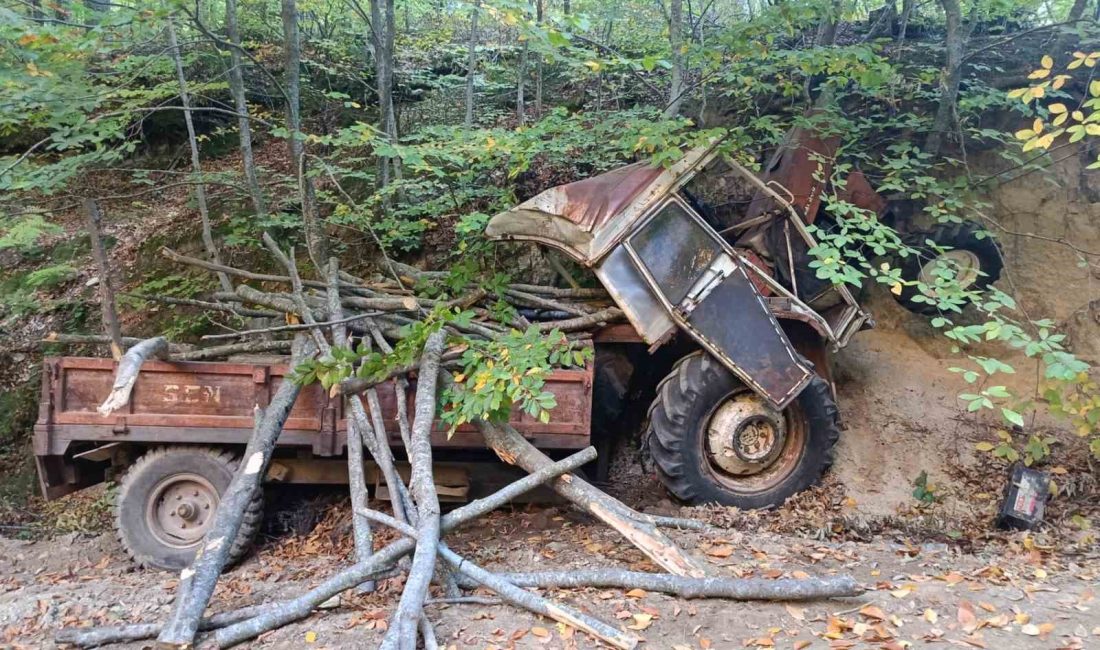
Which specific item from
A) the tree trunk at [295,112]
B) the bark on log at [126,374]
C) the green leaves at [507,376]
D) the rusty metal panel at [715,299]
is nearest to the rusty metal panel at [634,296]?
the rusty metal panel at [715,299]

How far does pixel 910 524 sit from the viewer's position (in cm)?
490

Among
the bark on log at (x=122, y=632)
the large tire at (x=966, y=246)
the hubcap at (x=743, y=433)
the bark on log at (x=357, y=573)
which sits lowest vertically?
the bark on log at (x=122, y=632)

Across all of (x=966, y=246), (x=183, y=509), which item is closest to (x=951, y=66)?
(x=966, y=246)

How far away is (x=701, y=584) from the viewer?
3.51 metres

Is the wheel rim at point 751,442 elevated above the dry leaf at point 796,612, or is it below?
above

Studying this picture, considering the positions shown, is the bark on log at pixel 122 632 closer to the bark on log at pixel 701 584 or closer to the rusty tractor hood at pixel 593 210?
the bark on log at pixel 701 584

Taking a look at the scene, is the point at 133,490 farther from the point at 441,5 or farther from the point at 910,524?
the point at 441,5

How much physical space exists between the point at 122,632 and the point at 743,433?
395 centimetres

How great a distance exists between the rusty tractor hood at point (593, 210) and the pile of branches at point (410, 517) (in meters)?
0.61

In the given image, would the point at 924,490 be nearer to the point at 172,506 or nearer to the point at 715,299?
the point at 715,299

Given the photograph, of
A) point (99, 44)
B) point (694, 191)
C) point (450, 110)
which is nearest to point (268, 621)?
point (99, 44)

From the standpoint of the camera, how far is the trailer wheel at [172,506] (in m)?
4.71

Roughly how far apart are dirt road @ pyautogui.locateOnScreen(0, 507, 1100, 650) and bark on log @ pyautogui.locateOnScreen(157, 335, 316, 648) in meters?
0.33

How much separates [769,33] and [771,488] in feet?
11.9
